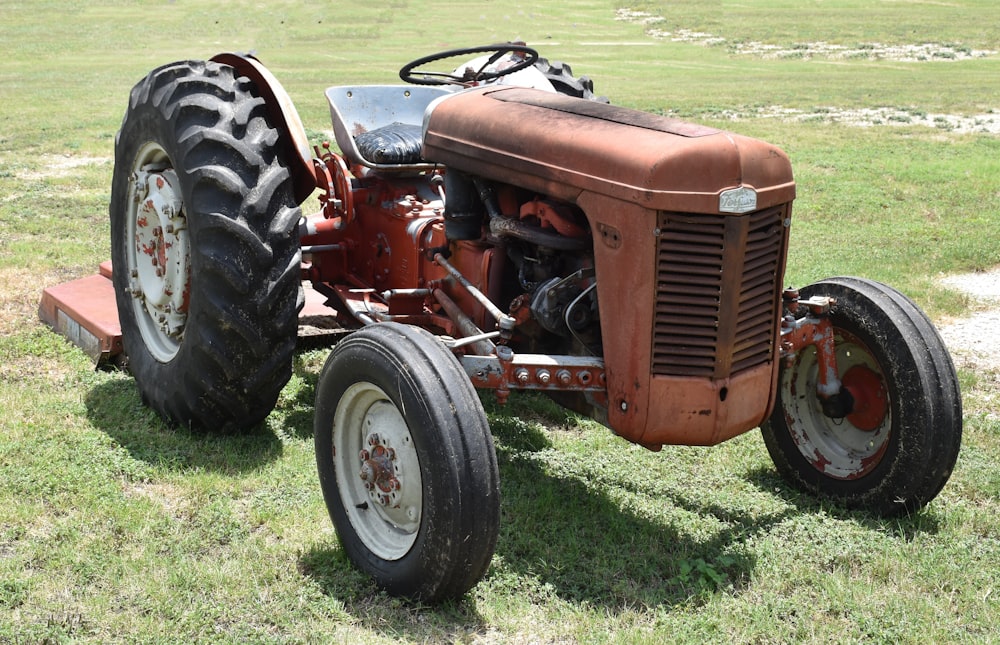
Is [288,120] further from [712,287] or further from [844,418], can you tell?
[844,418]

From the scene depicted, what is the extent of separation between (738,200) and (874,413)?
1.41 m

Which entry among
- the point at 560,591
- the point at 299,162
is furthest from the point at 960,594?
the point at 299,162

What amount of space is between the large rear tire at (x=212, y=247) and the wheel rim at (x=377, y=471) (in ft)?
2.93

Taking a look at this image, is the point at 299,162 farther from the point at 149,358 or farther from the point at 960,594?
the point at 960,594

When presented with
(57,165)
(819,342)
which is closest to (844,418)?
(819,342)

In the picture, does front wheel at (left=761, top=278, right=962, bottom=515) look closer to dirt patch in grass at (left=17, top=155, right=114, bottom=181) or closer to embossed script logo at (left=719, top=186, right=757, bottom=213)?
embossed script logo at (left=719, top=186, right=757, bottom=213)

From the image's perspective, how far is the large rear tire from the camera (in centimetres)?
464

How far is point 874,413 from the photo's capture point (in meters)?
4.50

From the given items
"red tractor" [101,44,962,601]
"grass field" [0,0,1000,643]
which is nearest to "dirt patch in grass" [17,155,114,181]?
"grass field" [0,0,1000,643]

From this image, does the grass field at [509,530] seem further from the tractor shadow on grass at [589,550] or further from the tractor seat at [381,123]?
the tractor seat at [381,123]

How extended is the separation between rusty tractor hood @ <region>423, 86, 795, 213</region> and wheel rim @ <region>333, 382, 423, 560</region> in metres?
1.03

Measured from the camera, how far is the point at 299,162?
16.9 feet

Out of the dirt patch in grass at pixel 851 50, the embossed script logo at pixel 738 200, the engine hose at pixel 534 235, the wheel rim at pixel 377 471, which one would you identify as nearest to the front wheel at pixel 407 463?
the wheel rim at pixel 377 471

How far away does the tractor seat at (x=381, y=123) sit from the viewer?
535cm
